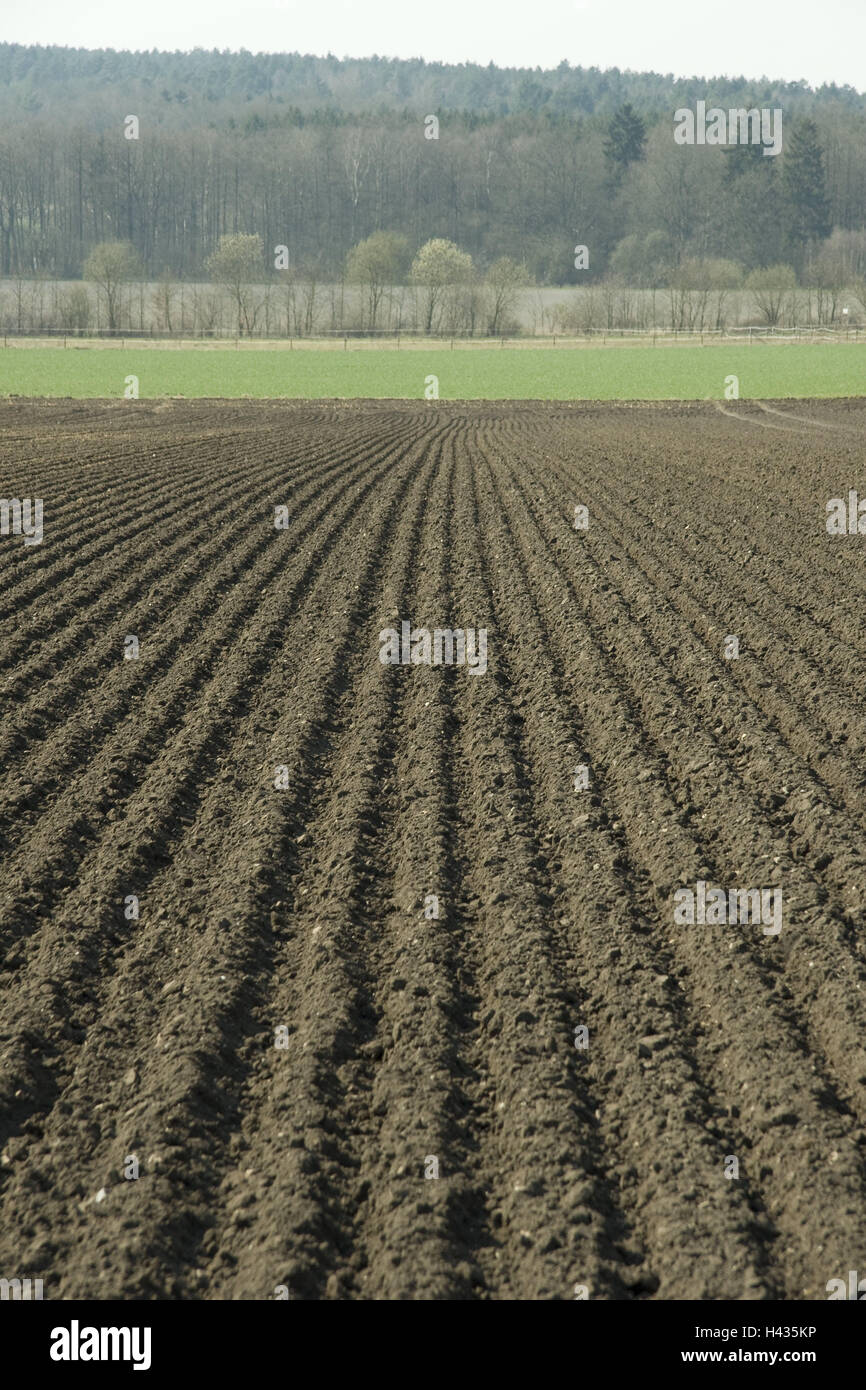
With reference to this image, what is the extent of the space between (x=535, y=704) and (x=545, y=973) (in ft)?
13.7

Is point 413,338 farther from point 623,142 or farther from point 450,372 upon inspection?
point 623,142

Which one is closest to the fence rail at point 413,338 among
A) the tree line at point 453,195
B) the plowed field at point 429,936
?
the tree line at point 453,195

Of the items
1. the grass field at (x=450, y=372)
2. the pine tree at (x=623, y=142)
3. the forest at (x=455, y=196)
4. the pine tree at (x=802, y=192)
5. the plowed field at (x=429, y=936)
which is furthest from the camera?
the pine tree at (x=623, y=142)

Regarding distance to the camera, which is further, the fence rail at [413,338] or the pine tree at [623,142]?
the pine tree at [623,142]

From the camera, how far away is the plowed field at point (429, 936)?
419 centimetres

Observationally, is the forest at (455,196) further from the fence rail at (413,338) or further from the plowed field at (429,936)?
the plowed field at (429,936)

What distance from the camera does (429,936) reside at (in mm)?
6074

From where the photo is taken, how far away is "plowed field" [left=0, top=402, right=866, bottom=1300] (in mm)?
4188

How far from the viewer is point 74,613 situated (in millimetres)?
12203

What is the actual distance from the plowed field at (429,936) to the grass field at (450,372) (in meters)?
33.7

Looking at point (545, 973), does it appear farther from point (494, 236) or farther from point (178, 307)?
point (494, 236)

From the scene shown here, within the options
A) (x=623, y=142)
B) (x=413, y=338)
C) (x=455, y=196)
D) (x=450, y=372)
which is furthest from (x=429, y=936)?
(x=623, y=142)

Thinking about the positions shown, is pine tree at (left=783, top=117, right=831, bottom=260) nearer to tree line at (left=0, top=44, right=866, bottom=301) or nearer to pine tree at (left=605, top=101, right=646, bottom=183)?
tree line at (left=0, top=44, right=866, bottom=301)

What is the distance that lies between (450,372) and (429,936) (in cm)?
5316
